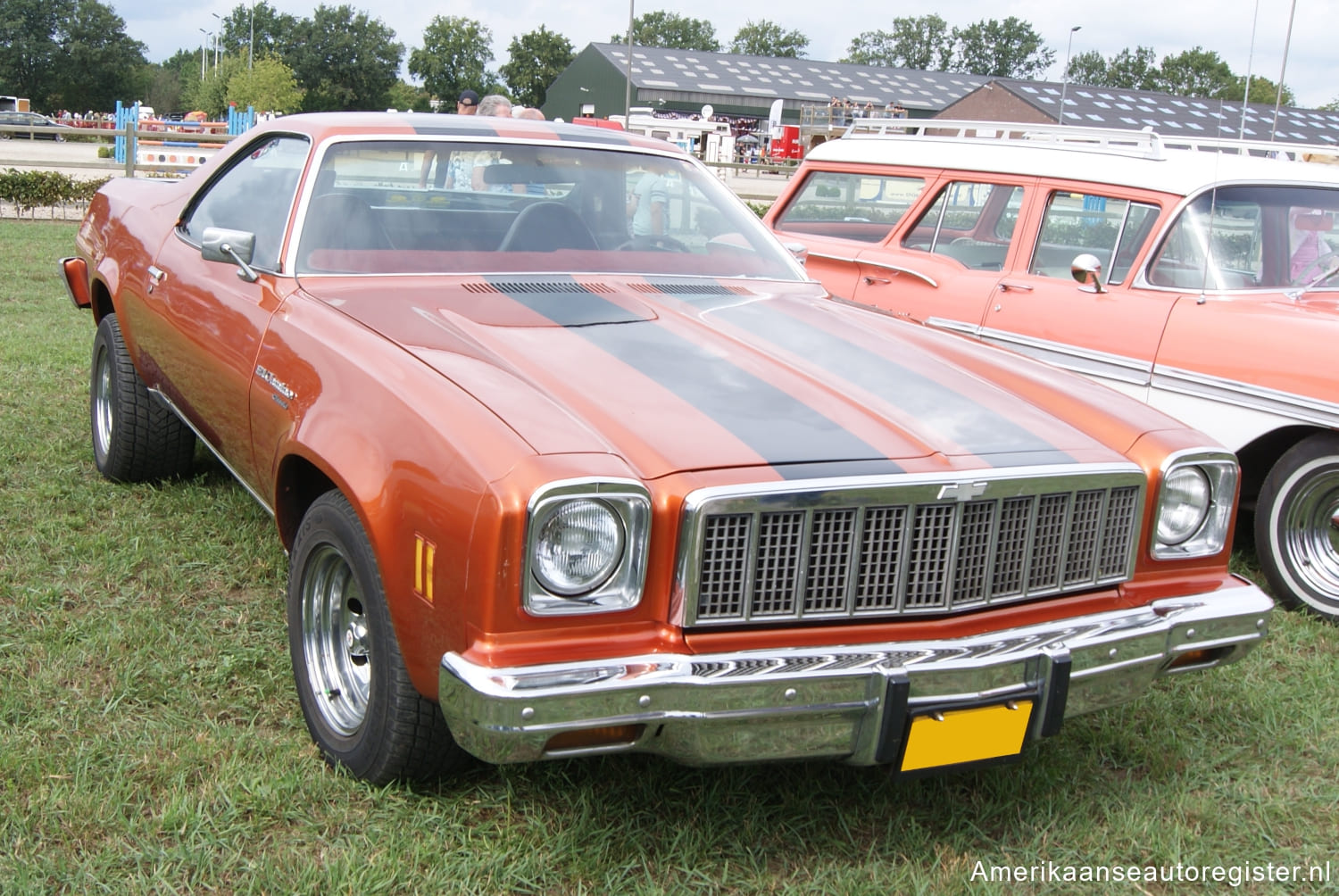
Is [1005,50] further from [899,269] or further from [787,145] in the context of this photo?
[899,269]

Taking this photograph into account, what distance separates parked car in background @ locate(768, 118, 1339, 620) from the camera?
167 inches

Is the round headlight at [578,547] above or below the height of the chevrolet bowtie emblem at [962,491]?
below

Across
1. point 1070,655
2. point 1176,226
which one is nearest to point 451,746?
point 1070,655

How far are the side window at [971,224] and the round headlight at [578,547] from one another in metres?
3.70

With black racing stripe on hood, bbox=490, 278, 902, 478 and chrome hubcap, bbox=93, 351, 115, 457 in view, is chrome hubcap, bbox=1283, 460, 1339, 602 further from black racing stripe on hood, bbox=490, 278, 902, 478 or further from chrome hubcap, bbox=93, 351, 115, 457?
chrome hubcap, bbox=93, 351, 115, 457

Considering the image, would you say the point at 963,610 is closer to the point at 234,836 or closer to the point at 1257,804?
the point at 1257,804

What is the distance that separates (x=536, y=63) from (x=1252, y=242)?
79.1 m

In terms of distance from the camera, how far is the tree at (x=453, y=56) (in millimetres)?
81000

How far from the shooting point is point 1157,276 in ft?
15.7

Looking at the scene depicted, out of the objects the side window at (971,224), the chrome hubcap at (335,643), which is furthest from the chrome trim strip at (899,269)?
the chrome hubcap at (335,643)

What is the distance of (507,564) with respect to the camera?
6.99ft

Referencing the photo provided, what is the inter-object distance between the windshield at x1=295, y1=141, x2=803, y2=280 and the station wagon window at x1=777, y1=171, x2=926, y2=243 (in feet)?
7.03

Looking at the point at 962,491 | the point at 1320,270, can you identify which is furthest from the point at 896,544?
the point at 1320,270

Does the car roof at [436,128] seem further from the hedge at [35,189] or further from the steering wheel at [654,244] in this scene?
the hedge at [35,189]
